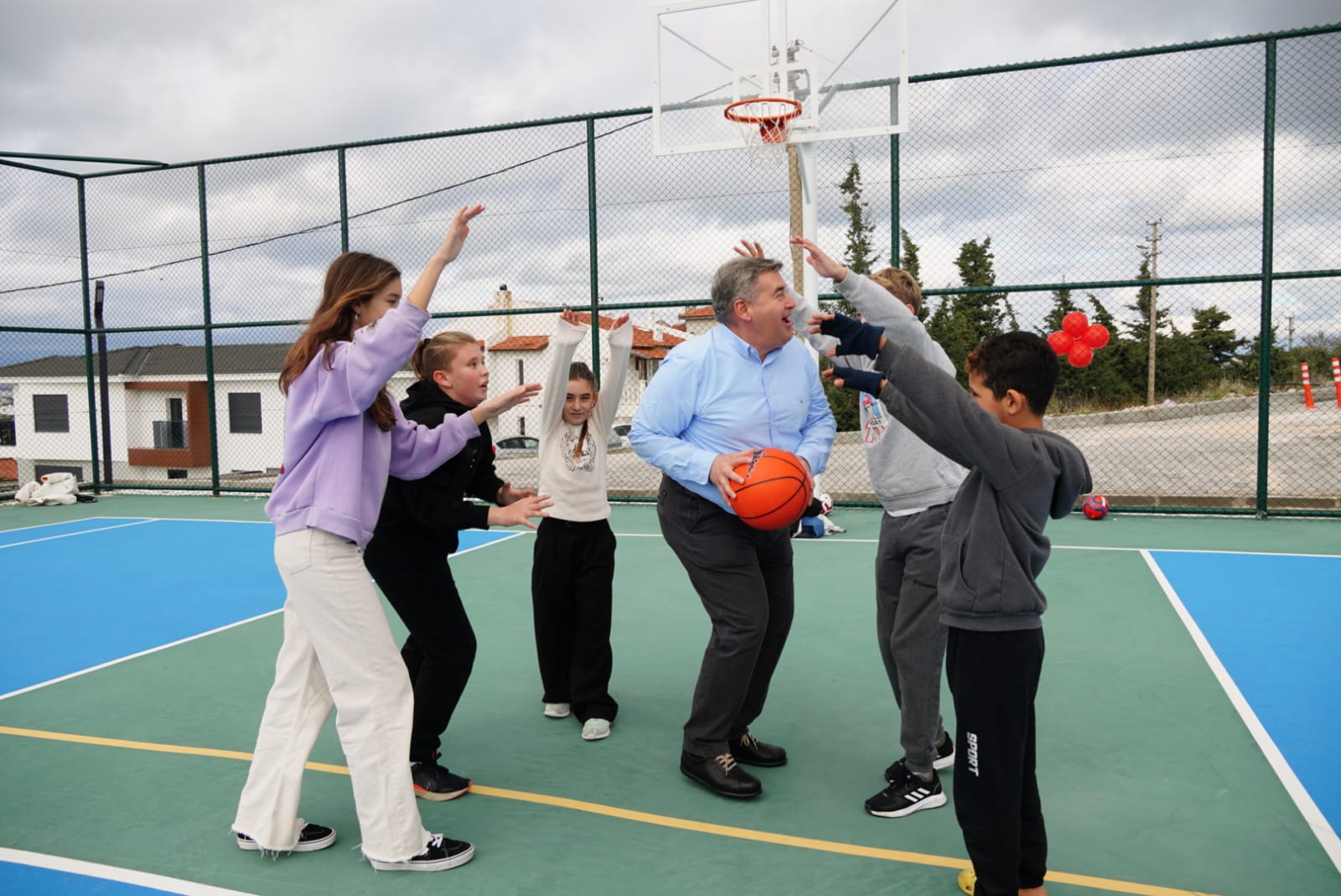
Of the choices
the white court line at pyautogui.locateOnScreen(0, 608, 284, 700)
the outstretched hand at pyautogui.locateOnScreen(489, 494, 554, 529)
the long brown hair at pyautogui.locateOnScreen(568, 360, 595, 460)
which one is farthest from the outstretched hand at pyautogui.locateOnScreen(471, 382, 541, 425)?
the white court line at pyautogui.locateOnScreen(0, 608, 284, 700)

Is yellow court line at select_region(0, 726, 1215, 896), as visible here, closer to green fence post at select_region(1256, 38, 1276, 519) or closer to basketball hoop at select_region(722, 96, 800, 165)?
basketball hoop at select_region(722, 96, 800, 165)

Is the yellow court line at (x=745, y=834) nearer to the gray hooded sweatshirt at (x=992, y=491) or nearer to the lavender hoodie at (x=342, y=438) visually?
the gray hooded sweatshirt at (x=992, y=491)

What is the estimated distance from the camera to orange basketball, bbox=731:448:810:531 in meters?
3.41

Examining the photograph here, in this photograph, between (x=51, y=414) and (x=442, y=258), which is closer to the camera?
(x=442, y=258)

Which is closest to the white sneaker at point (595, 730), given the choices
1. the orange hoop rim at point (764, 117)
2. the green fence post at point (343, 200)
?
the orange hoop rim at point (764, 117)

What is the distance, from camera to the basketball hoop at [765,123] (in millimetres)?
9055

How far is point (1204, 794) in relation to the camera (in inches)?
137

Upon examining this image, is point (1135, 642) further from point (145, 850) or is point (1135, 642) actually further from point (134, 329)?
point (134, 329)

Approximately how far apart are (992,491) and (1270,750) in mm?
2111

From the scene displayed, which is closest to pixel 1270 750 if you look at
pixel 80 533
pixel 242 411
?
pixel 80 533

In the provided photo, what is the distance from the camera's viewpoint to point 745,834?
3.26 metres

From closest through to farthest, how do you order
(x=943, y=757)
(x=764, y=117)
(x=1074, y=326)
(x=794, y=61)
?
(x=943, y=757)
(x=1074, y=326)
(x=764, y=117)
(x=794, y=61)

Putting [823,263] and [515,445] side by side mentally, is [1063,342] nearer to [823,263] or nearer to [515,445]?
[823,263]

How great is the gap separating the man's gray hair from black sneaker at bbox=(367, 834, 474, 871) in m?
2.01
